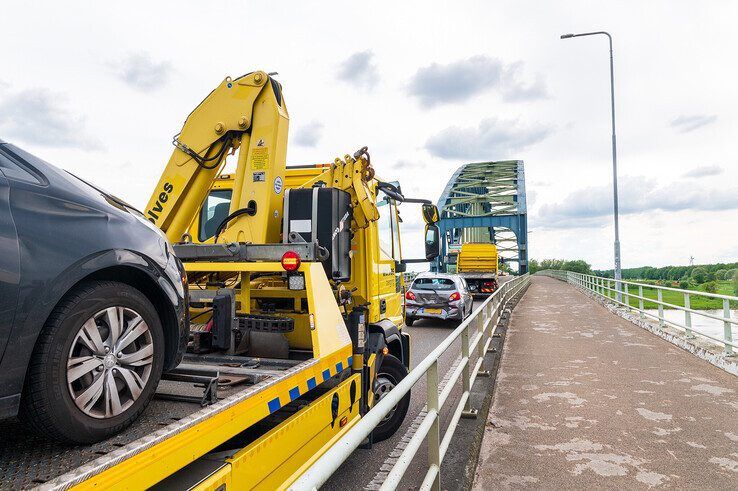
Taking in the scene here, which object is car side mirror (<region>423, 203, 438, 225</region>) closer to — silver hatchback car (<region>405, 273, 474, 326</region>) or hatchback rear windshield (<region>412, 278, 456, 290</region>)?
silver hatchback car (<region>405, 273, 474, 326</region>)

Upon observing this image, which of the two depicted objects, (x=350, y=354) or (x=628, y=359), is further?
(x=628, y=359)

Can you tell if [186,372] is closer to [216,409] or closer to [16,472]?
[216,409]

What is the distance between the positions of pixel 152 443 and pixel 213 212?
12.5ft

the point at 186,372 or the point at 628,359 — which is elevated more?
the point at 186,372

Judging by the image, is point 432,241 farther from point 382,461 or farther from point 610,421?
point 610,421

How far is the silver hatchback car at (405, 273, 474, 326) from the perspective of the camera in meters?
13.8

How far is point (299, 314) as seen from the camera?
4.20 metres

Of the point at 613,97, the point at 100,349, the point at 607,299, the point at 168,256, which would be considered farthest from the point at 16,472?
the point at 613,97

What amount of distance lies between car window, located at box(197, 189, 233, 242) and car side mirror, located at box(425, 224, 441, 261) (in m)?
2.24

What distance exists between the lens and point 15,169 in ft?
6.34

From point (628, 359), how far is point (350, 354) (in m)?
6.53

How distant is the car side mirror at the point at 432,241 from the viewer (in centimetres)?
591

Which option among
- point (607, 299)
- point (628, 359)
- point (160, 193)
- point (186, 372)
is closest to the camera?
point (186, 372)

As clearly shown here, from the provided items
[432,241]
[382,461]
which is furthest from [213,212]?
[382,461]
